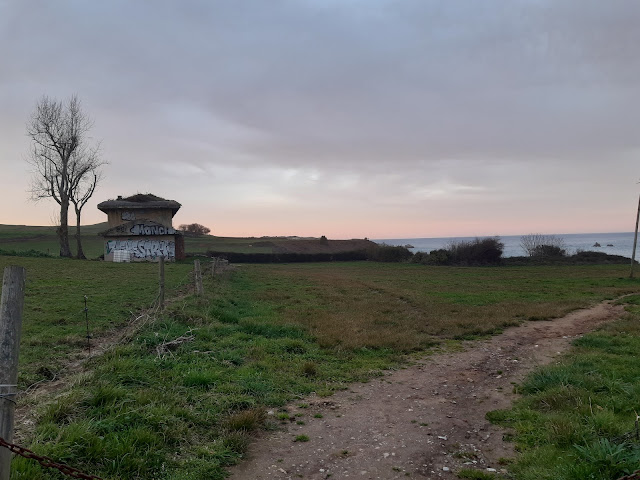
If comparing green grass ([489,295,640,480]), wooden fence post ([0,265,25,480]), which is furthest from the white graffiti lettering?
wooden fence post ([0,265,25,480])

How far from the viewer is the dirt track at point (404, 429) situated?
438 centimetres

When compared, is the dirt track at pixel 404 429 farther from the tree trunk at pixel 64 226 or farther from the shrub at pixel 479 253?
the shrub at pixel 479 253

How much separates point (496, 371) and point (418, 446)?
3830mm

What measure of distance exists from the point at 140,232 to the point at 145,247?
1645 millimetres

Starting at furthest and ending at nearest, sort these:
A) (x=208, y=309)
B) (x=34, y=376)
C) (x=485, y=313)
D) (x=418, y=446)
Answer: (x=485, y=313)
(x=208, y=309)
(x=34, y=376)
(x=418, y=446)

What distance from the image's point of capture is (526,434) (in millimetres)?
4973

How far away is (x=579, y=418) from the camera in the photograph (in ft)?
16.4

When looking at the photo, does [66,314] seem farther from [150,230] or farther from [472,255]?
[472,255]

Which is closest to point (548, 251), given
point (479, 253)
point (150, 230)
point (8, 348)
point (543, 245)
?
point (543, 245)

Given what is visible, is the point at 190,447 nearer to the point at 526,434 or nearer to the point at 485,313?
the point at 526,434

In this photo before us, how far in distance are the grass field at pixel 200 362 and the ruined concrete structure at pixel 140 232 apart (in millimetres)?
26525

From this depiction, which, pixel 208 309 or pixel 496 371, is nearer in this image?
pixel 496 371

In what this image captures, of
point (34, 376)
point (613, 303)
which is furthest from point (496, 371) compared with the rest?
point (613, 303)

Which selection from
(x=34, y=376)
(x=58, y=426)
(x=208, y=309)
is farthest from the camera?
(x=208, y=309)
